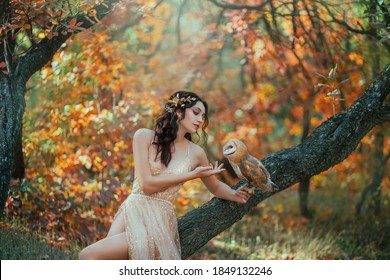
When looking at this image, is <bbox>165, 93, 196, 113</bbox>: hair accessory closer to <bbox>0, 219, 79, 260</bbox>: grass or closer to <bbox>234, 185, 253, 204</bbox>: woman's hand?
<bbox>234, 185, 253, 204</bbox>: woman's hand

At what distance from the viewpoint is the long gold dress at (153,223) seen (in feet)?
12.3

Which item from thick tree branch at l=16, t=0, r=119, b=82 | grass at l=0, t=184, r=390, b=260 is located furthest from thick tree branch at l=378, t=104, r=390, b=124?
grass at l=0, t=184, r=390, b=260

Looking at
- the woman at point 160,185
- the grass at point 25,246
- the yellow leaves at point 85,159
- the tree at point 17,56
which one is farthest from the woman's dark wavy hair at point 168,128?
the yellow leaves at point 85,159

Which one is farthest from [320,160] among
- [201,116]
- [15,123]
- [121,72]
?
[121,72]

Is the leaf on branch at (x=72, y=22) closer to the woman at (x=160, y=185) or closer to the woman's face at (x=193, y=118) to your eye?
the woman at (x=160, y=185)

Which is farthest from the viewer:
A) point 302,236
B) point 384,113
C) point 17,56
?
point 302,236

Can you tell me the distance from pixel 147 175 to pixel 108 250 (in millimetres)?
525

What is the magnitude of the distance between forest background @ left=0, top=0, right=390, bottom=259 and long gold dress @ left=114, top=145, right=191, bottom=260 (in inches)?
61.6

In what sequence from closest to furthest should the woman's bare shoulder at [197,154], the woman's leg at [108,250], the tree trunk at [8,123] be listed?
the woman's leg at [108,250]
the woman's bare shoulder at [197,154]
the tree trunk at [8,123]

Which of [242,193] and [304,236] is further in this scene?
[304,236]

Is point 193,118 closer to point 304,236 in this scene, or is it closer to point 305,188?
point 304,236

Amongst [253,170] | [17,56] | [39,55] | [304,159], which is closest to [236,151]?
[253,170]

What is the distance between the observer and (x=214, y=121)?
955 centimetres

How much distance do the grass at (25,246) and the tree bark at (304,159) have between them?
157 cm
